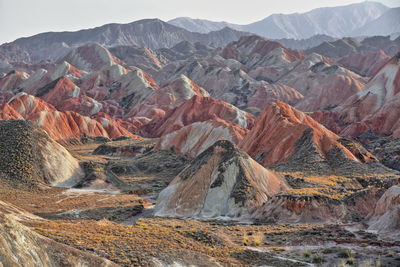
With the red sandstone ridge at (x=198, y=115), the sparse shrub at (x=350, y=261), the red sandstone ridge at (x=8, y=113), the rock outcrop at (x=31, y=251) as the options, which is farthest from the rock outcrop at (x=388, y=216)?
the red sandstone ridge at (x=8, y=113)

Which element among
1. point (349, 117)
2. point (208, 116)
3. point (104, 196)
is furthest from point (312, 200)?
point (208, 116)

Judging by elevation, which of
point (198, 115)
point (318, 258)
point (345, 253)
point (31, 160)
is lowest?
point (198, 115)

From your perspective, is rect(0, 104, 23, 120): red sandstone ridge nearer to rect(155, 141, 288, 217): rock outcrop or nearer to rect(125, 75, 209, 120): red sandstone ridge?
rect(125, 75, 209, 120): red sandstone ridge

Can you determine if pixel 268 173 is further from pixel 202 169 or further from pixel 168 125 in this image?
pixel 168 125

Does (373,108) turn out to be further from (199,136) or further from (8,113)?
(8,113)

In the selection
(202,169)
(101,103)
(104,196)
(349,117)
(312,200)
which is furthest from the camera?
(101,103)

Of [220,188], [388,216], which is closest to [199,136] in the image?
[220,188]
